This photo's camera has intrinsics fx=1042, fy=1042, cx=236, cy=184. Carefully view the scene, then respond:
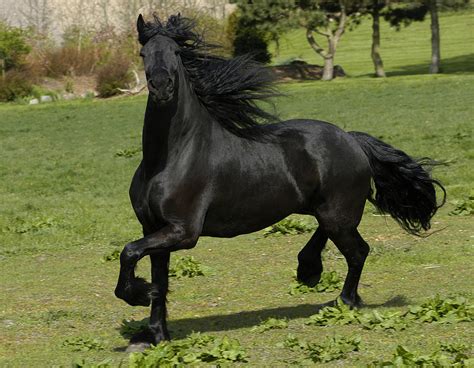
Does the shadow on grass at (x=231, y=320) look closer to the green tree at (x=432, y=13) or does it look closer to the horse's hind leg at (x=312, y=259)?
the horse's hind leg at (x=312, y=259)

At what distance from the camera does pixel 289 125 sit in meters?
8.99

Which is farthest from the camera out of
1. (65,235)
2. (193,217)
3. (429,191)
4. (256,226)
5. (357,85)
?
(357,85)

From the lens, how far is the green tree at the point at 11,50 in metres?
45.9

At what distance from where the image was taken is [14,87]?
42562 mm

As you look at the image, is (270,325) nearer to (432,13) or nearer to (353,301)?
(353,301)

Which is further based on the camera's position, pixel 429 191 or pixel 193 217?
pixel 429 191

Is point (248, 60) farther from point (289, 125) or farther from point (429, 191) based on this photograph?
point (429, 191)

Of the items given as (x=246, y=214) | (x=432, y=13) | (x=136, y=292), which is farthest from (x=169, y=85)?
(x=432, y=13)

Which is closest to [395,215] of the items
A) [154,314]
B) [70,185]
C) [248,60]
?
[248,60]

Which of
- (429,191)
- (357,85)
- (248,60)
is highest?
(248,60)

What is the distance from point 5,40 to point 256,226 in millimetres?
39963

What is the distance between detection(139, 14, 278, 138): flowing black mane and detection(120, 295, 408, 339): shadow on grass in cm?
166

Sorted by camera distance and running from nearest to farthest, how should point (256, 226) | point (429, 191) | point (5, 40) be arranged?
point (256, 226)
point (429, 191)
point (5, 40)

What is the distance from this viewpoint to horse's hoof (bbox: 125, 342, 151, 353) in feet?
26.5
